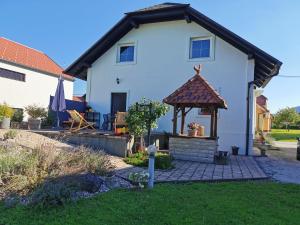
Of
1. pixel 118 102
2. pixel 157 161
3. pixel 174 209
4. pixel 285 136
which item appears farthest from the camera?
pixel 285 136

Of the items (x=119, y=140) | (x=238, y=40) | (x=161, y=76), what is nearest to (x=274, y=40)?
(x=238, y=40)

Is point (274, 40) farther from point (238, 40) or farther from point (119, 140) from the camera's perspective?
point (119, 140)

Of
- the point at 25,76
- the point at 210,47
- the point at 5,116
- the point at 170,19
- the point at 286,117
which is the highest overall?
the point at 170,19

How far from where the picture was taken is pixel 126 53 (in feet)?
54.6

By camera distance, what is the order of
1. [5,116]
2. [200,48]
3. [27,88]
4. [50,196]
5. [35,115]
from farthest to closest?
[27,88], [35,115], [200,48], [5,116], [50,196]

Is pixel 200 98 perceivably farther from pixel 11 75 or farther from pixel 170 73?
pixel 11 75

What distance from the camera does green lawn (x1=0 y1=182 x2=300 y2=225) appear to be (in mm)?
4430

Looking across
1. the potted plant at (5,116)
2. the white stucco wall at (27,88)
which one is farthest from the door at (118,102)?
the white stucco wall at (27,88)

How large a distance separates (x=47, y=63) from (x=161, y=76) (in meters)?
15.6

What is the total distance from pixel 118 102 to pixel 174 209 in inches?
472

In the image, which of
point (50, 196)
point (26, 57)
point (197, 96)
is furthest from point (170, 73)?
point (26, 57)

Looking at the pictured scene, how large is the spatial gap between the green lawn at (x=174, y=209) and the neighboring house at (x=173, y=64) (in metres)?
7.67

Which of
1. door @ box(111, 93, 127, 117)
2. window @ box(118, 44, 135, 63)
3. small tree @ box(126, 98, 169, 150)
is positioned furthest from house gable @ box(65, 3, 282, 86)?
small tree @ box(126, 98, 169, 150)

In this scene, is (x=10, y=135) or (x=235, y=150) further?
(x=235, y=150)
